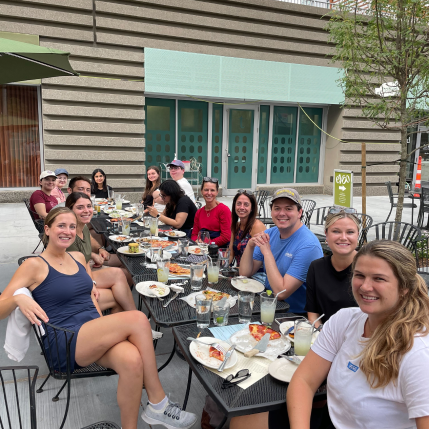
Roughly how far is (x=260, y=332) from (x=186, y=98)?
32.7ft

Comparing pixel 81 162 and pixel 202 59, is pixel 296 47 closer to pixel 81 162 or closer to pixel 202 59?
pixel 202 59

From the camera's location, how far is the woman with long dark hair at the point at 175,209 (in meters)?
4.81

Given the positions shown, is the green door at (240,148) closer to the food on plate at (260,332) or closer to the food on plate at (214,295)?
the food on plate at (214,295)

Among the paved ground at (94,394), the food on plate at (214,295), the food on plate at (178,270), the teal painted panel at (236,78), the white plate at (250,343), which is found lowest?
the paved ground at (94,394)

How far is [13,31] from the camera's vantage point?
8.81 metres

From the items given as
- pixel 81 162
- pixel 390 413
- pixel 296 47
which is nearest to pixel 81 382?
pixel 390 413

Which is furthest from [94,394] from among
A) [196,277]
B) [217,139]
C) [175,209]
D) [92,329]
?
[217,139]

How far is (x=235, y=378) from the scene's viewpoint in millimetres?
1642

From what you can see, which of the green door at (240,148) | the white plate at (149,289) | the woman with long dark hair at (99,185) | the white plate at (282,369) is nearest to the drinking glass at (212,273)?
the white plate at (149,289)

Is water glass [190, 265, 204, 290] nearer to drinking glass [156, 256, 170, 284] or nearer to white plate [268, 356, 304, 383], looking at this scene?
drinking glass [156, 256, 170, 284]

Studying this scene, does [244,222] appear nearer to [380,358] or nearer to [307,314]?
[307,314]

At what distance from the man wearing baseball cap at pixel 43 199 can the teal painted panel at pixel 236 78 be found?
556 centimetres

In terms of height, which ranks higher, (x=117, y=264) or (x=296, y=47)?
(x=296, y=47)

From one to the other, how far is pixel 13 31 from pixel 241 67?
5.91 metres
